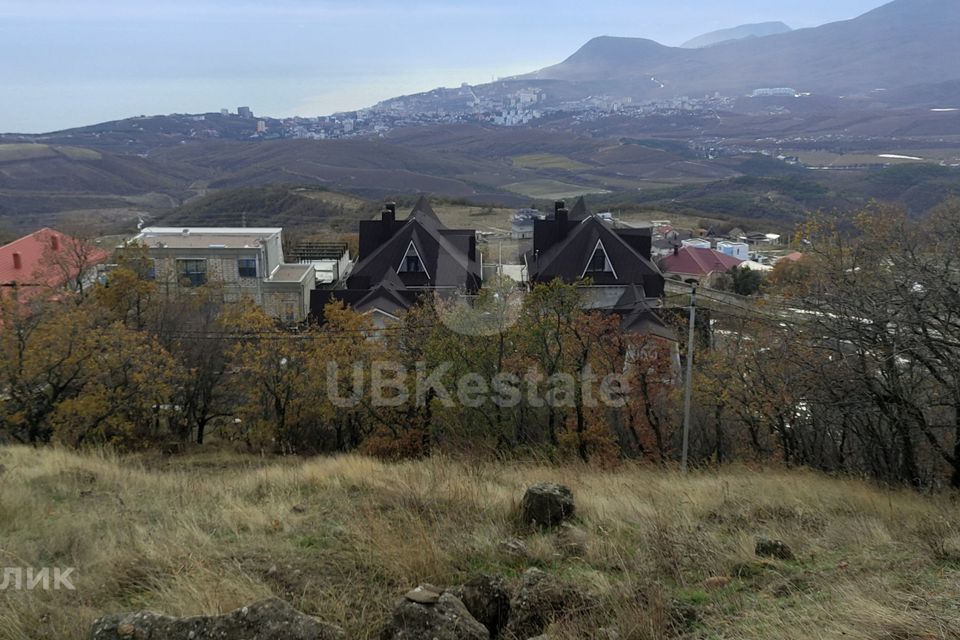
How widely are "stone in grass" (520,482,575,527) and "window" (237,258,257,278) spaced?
27.8 meters

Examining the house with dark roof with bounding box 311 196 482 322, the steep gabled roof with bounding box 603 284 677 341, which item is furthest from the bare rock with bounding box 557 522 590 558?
the house with dark roof with bounding box 311 196 482 322

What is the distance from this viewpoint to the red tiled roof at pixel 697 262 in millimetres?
45594

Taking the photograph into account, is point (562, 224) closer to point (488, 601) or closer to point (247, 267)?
point (247, 267)

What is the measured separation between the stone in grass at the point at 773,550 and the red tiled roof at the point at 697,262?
134 feet

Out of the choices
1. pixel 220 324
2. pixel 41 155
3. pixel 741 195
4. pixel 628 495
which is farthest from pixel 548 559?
pixel 41 155

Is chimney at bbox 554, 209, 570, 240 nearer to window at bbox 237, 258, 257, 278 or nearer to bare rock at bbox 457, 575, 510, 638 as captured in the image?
window at bbox 237, 258, 257, 278

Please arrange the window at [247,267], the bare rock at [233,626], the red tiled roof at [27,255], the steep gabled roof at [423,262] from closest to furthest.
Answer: the bare rock at [233,626], the steep gabled roof at [423,262], the red tiled roof at [27,255], the window at [247,267]

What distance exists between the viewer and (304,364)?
659 inches

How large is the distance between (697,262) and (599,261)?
62.9 feet

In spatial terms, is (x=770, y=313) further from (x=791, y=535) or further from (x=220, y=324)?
(x=220, y=324)

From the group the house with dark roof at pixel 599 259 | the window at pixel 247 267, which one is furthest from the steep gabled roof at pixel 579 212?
the window at pixel 247 267

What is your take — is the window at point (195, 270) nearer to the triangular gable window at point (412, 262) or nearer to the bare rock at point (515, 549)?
the triangular gable window at point (412, 262)

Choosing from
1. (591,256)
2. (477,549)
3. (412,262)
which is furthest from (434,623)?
(591,256)

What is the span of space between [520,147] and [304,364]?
179888 mm
